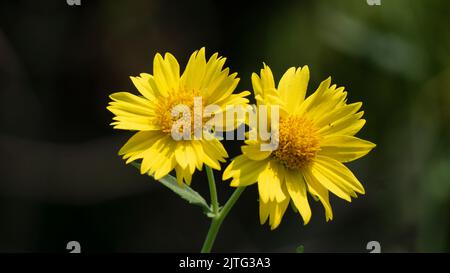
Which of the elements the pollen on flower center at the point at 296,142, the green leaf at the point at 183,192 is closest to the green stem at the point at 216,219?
the green leaf at the point at 183,192

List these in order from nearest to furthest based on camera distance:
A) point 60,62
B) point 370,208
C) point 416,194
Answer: point 416,194 < point 370,208 < point 60,62

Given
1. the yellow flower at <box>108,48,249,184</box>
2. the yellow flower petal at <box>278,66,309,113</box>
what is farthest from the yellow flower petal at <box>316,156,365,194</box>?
the yellow flower at <box>108,48,249,184</box>

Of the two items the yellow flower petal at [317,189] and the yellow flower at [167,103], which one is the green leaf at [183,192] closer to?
the yellow flower at [167,103]

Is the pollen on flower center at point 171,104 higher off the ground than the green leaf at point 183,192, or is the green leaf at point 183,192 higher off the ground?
the pollen on flower center at point 171,104

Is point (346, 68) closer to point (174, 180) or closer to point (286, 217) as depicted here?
point (286, 217)

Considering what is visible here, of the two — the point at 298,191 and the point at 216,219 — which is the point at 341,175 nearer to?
the point at 298,191
